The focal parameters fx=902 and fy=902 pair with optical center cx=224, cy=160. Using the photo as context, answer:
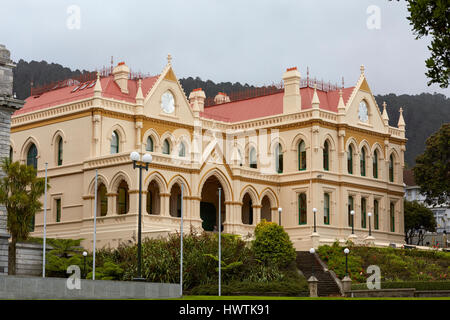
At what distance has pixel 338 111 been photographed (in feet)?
217

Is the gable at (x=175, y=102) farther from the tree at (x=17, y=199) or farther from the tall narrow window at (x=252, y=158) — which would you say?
the tree at (x=17, y=199)

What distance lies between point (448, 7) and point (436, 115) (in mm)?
112824

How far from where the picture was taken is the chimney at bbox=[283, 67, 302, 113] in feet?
217

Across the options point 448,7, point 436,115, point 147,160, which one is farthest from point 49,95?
point 436,115

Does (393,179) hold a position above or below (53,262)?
above

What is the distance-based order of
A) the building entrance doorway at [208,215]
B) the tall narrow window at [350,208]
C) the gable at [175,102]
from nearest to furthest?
the gable at [175,102] → the building entrance doorway at [208,215] → the tall narrow window at [350,208]

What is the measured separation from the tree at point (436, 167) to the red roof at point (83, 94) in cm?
2424

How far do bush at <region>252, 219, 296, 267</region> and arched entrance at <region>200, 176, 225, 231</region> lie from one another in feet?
36.8

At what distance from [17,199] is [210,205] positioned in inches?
888

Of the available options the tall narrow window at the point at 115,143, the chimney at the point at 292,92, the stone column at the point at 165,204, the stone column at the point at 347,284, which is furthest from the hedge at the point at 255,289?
the chimney at the point at 292,92

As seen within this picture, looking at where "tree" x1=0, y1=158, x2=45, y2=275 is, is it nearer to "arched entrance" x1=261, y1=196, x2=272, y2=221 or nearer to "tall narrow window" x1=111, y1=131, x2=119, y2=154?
"tall narrow window" x1=111, y1=131, x2=119, y2=154

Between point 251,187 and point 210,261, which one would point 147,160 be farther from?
point 251,187

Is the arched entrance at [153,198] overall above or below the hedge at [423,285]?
above

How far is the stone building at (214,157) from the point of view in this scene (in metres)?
58.1
